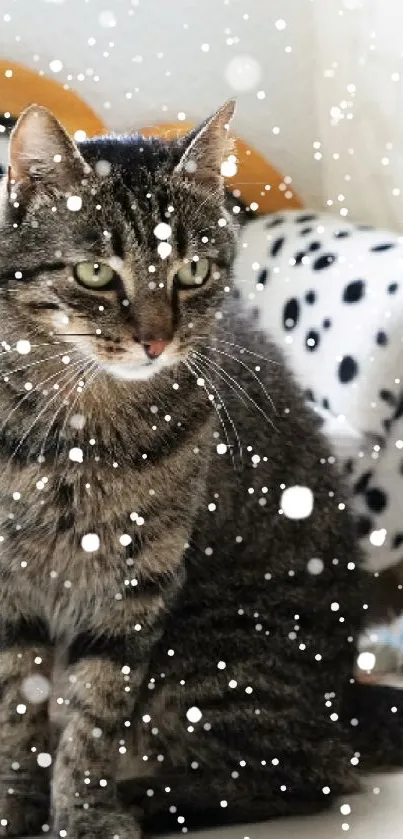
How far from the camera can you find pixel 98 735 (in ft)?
2.54

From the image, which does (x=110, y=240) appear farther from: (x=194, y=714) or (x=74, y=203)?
(x=194, y=714)

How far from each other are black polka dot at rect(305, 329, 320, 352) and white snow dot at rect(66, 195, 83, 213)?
1.41 feet

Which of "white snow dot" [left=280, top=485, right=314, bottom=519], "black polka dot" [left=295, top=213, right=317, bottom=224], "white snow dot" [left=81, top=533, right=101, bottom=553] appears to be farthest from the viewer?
"black polka dot" [left=295, top=213, right=317, bottom=224]

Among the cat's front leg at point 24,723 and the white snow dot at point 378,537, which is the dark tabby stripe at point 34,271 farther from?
the white snow dot at point 378,537

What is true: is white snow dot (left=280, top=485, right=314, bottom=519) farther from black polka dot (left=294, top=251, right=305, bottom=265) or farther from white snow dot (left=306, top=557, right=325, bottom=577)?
black polka dot (left=294, top=251, right=305, bottom=265)

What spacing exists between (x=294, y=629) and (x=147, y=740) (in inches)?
6.8

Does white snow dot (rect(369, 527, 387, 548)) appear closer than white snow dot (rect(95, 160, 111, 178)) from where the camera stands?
No

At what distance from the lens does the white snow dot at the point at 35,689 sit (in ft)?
2.62

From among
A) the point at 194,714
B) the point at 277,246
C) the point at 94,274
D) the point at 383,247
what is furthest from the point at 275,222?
the point at 194,714

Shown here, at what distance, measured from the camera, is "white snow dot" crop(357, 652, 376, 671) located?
95cm

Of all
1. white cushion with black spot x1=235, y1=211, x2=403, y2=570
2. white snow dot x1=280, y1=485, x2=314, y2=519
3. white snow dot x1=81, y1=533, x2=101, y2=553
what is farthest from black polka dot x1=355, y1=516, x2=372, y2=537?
white snow dot x1=81, y1=533, x2=101, y2=553

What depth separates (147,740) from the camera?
33.2 inches

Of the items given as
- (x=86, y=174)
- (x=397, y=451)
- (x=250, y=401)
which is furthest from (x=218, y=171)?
(x=397, y=451)

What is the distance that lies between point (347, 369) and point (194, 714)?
42 centimetres
